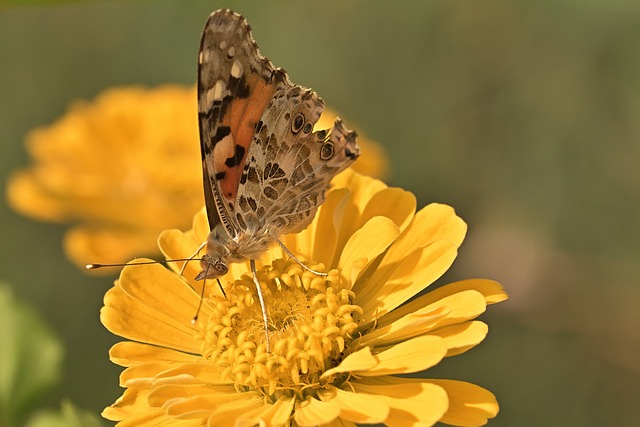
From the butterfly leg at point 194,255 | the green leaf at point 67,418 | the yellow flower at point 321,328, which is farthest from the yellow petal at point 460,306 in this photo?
the green leaf at point 67,418

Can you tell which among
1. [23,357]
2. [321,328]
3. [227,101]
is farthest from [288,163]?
[23,357]

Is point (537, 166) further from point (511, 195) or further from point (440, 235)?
point (440, 235)

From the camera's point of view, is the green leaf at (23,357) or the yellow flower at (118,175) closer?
the green leaf at (23,357)

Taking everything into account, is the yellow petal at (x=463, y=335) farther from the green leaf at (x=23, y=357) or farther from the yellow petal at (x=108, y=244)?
the yellow petal at (x=108, y=244)

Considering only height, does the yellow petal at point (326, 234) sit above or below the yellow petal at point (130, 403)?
above

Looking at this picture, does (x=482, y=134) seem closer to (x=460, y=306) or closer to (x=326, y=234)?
(x=326, y=234)

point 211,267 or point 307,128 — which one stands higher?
point 307,128

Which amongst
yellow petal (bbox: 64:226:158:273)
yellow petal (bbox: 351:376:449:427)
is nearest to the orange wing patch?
yellow petal (bbox: 351:376:449:427)
